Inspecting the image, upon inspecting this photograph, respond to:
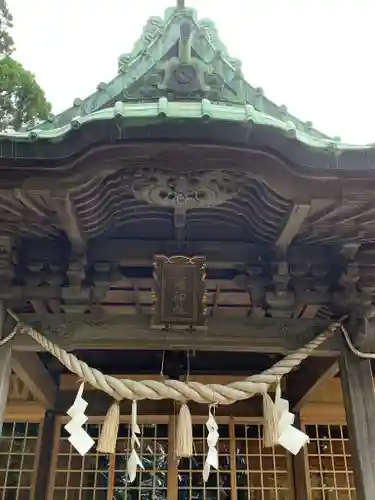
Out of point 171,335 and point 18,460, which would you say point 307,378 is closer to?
point 171,335

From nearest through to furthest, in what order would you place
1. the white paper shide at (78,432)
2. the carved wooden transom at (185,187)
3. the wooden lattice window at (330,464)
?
the carved wooden transom at (185,187), the white paper shide at (78,432), the wooden lattice window at (330,464)

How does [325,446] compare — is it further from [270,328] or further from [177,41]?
[177,41]

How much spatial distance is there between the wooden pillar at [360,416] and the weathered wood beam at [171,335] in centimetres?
17

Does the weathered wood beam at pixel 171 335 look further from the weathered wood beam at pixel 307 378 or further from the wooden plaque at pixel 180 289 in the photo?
the weathered wood beam at pixel 307 378

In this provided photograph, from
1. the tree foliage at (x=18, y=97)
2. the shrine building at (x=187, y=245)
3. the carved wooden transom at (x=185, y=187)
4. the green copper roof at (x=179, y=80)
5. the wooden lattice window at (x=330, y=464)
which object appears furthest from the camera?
the tree foliage at (x=18, y=97)

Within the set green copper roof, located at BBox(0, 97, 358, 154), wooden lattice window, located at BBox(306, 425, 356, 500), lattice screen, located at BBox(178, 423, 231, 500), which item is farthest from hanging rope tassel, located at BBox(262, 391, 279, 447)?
wooden lattice window, located at BBox(306, 425, 356, 500)

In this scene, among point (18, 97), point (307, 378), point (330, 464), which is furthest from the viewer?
point (18, 97)

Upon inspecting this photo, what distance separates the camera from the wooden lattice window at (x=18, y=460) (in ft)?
17.8

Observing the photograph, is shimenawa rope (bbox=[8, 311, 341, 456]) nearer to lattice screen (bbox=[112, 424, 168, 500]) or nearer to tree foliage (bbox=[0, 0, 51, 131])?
lattice screen (bbox=[112, 424, 168, 500])

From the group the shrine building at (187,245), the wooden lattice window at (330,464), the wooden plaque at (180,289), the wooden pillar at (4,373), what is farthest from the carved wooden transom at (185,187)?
the wooden lattice window at (330,464)

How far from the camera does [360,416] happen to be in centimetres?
347

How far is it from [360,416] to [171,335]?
4.65 feet

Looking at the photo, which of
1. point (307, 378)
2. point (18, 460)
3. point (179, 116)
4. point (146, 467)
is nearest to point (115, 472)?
point (146, 467)

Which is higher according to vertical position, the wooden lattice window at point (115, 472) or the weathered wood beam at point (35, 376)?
the weathered wood beam at point (35, 376)
